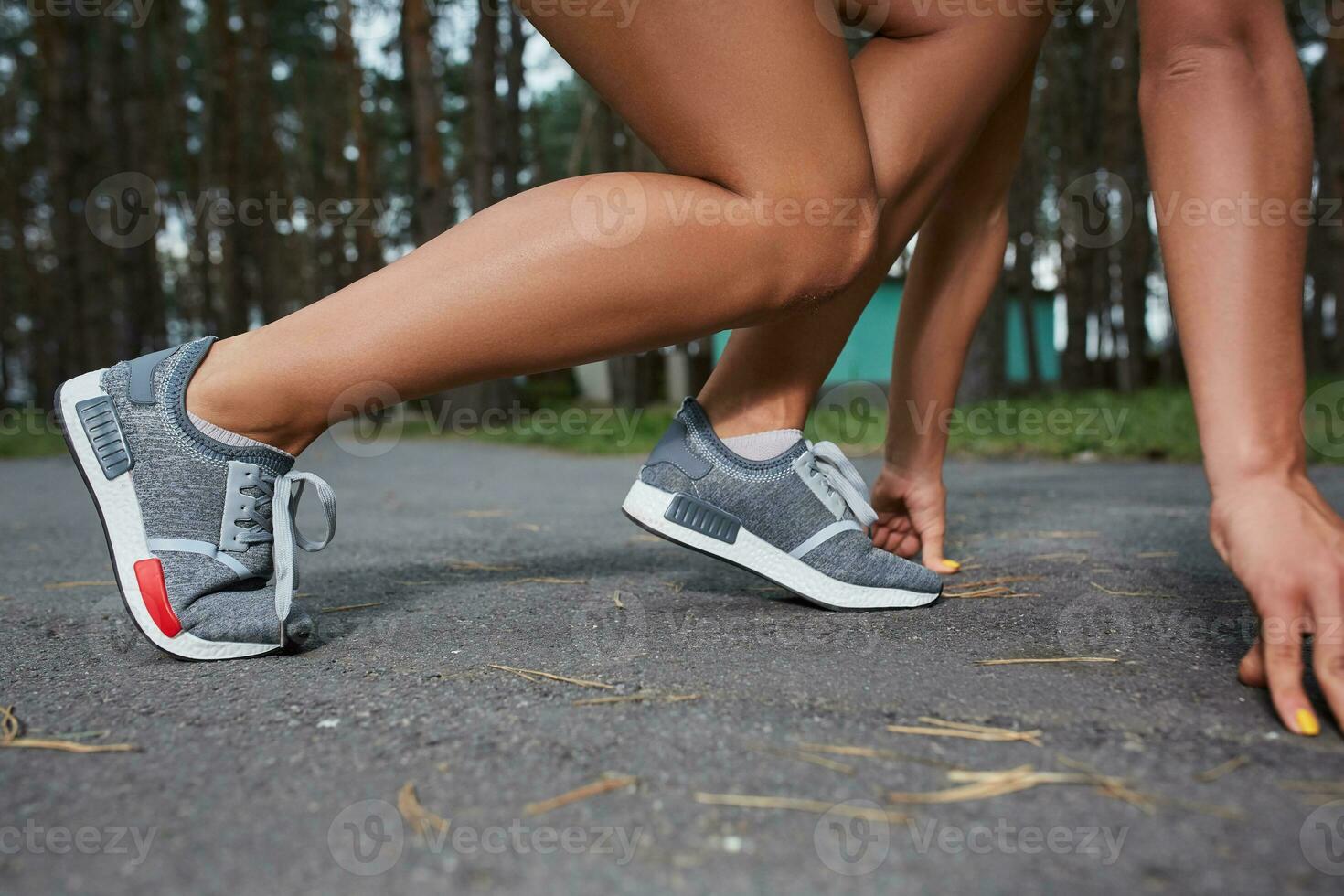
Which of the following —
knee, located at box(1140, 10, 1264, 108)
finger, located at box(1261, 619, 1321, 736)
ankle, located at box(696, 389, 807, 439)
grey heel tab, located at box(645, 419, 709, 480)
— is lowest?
finger, located at box(1261, 619, 1321, 736)

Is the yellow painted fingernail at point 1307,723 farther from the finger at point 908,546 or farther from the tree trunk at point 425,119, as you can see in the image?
the tree trunk at point 425,119

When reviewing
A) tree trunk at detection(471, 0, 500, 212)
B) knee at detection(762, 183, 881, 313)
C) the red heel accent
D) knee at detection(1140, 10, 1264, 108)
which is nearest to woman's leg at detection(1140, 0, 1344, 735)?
knee at detection(1140, 10, 1264, 108)

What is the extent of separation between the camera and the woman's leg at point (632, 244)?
1065 mm

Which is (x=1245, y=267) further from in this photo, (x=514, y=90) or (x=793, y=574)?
(x=514, y=90)

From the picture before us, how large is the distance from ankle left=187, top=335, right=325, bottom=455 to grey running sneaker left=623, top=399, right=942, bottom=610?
0.46 meters

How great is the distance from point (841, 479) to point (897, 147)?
47cm

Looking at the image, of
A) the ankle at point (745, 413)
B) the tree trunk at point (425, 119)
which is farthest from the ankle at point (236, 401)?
the tree trunk at point (425, 119)

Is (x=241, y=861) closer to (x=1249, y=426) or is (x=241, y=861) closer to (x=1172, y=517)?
(x=1249, y=426)

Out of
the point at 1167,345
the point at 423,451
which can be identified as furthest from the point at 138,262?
the point at 1167,345

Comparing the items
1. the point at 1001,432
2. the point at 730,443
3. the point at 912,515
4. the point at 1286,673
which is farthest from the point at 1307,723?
the point at 1001,432

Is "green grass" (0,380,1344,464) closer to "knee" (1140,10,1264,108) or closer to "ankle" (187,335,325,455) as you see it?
"knee" (1140,10,1264,108)

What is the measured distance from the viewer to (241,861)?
0.62 metres

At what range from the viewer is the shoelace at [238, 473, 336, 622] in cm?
114

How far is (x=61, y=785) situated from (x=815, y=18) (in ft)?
3.44
